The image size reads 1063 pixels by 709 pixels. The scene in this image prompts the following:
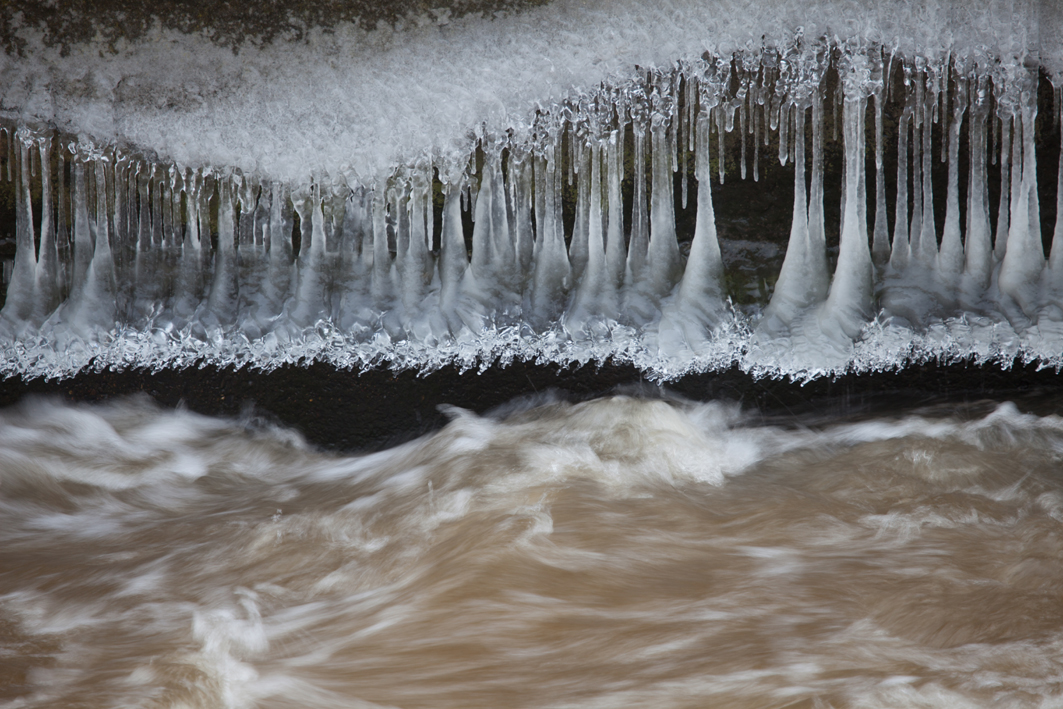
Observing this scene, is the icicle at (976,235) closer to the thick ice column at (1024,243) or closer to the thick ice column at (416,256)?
the thick ice column at (1024,243)

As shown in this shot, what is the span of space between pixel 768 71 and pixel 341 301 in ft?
5.24

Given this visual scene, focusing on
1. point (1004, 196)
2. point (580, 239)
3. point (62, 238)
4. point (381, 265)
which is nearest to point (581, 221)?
point (580, 239)

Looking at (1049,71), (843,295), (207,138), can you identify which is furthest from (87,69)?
(1049,71)

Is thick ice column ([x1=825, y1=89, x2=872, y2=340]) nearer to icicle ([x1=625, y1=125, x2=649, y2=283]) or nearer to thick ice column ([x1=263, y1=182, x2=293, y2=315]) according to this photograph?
icicle ([x1=625, y1=125, x2=649, y2=283])

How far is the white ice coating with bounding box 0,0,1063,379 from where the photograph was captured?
90.7 inches

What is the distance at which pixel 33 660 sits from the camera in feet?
5.55

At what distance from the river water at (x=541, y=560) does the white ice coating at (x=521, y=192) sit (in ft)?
0.92

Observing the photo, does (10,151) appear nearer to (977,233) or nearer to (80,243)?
(80,243)

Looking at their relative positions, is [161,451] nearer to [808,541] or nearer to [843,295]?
[808,541]

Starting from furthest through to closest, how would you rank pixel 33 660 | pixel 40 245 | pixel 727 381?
pixel 40 245, pixel 727 381, pixel 33 660

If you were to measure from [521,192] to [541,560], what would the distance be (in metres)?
1.22

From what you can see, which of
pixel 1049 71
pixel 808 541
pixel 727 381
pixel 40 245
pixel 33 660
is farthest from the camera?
pixel 40 245

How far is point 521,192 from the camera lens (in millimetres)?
2498

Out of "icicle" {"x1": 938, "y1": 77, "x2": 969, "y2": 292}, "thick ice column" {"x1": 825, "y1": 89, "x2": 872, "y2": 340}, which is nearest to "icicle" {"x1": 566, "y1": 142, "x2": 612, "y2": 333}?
"thick ice column" {"x1": 825, "y1": 89, "x2": 872, "y2": 340}
